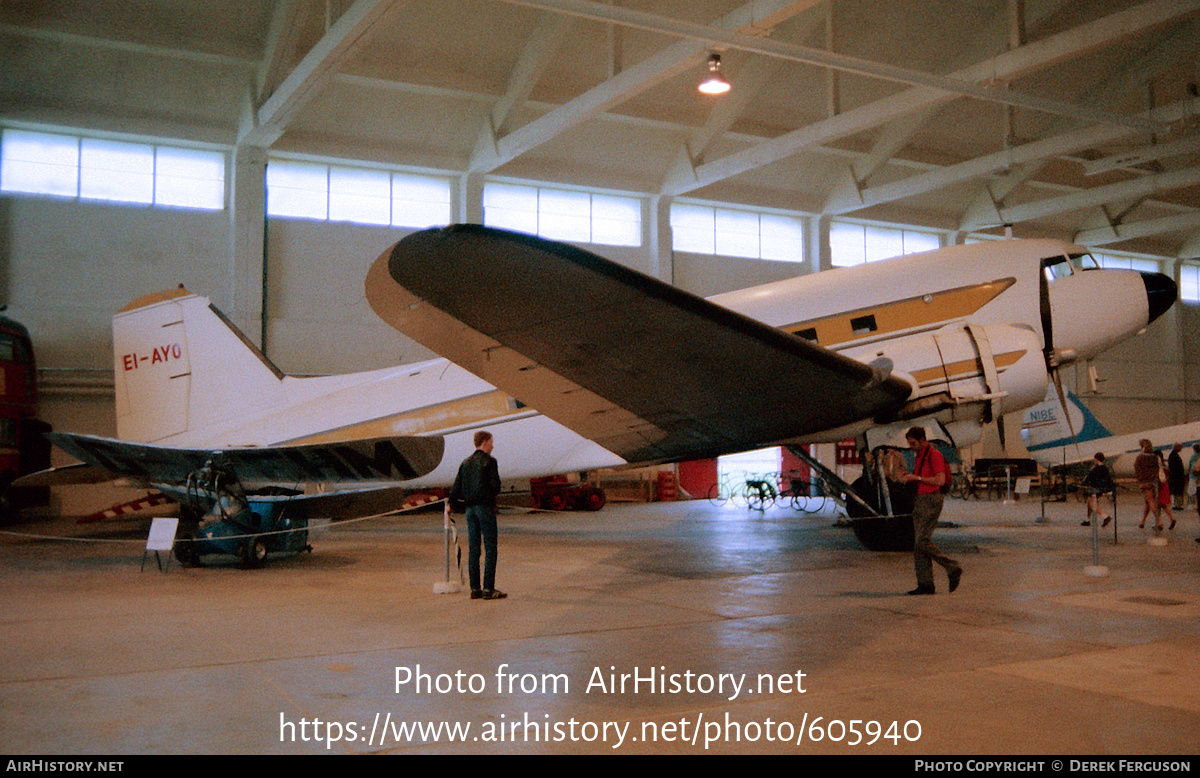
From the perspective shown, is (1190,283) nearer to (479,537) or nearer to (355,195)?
(355,195)

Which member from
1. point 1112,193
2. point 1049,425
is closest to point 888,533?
point 1049,425

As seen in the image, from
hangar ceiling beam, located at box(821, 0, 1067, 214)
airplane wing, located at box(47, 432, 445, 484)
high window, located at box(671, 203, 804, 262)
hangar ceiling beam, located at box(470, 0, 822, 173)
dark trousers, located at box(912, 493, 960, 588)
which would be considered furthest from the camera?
high window, located at box(671, 203, 804, 262)

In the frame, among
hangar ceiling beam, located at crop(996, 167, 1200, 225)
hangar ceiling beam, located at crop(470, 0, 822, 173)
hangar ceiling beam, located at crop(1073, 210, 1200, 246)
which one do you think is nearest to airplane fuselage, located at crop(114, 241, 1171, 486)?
hangar ceiling beam, located at crop(470, 0, 822, 173)

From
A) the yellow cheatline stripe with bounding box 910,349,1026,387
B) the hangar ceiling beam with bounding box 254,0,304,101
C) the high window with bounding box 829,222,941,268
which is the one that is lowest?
the yellow cheatline stripe with bounding box 910,349,1026,387

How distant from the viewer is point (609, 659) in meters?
5.55

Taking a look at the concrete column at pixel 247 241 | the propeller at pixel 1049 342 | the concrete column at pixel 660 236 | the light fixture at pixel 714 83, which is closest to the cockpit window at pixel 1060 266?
the propeller at pixel 1049 342

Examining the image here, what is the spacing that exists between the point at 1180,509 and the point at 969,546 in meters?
14.7

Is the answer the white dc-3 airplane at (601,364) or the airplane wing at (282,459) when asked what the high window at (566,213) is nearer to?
the white dc-3 airplane at (601,364)

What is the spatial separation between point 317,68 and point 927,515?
1652 cm

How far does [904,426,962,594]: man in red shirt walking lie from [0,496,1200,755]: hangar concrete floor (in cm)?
20

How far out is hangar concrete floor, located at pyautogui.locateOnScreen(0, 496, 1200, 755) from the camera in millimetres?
3971

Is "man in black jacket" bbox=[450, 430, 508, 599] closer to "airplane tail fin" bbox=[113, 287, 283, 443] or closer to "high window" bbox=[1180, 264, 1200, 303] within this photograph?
"airplane tail fin" bbox=[113, 287, 283, 443]

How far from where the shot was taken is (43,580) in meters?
9.70

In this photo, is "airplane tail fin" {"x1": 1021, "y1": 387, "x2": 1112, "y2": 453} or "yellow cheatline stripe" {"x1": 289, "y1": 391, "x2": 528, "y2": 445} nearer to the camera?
"yellow cheatline stripe" {"x1": 289, "y1": 391, "x2": 528, "y2": 445}
